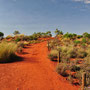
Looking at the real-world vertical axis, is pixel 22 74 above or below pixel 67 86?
above

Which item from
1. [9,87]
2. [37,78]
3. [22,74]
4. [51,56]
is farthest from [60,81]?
[51,56]

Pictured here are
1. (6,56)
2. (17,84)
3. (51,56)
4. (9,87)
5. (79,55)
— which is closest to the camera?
(9,87)

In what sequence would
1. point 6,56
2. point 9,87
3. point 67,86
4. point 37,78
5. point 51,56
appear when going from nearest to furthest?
1. point 9,87
2. point 67,86
3. point 37,78
4. point 6,56
5. point 51,56

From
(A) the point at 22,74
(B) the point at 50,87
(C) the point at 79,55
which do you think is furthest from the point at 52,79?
(C) the point at 79,55

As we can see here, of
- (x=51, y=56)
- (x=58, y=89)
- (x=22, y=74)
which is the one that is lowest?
(x=58, y=89)

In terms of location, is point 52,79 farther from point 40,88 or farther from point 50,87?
point 40,88

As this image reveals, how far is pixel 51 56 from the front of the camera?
909 cm

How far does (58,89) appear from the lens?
4.34 metres

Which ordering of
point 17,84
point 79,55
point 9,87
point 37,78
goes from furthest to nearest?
point 79,55
point 37,78
point 17,84
point 9,87

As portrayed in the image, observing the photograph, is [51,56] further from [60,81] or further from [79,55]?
[60,81]

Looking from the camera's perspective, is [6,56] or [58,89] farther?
[6,56]

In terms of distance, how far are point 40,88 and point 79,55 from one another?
6.88 meters

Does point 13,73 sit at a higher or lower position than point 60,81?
higher

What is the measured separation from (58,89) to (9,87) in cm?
214
